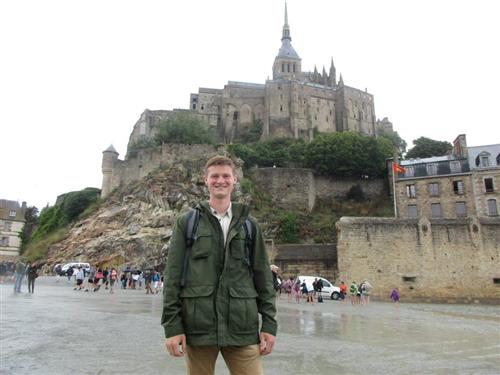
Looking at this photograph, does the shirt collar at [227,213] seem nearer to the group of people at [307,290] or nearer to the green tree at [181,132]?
the group of people at [307,290]

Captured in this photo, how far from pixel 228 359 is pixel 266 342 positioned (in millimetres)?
290

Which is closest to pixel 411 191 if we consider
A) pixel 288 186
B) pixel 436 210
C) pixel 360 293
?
pixel 436 210

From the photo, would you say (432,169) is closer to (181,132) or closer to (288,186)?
(288,186)

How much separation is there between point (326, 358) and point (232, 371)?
3711 mm

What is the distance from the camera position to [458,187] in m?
36.7

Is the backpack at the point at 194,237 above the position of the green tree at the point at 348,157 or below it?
below

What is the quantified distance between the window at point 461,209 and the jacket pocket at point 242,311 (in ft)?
125

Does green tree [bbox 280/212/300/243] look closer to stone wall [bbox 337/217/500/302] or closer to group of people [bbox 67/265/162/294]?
stone wall [bbox 337/217/500/302]

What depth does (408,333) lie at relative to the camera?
29.9 feet

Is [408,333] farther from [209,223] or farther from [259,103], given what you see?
[259,103]

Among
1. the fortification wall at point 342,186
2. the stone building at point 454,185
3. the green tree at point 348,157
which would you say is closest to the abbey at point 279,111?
the green tree at point 348,157

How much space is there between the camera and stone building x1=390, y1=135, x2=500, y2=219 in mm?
35812

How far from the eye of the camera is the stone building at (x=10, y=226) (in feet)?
205

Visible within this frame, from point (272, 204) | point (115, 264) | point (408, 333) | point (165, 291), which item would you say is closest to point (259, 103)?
point (272, 204)
